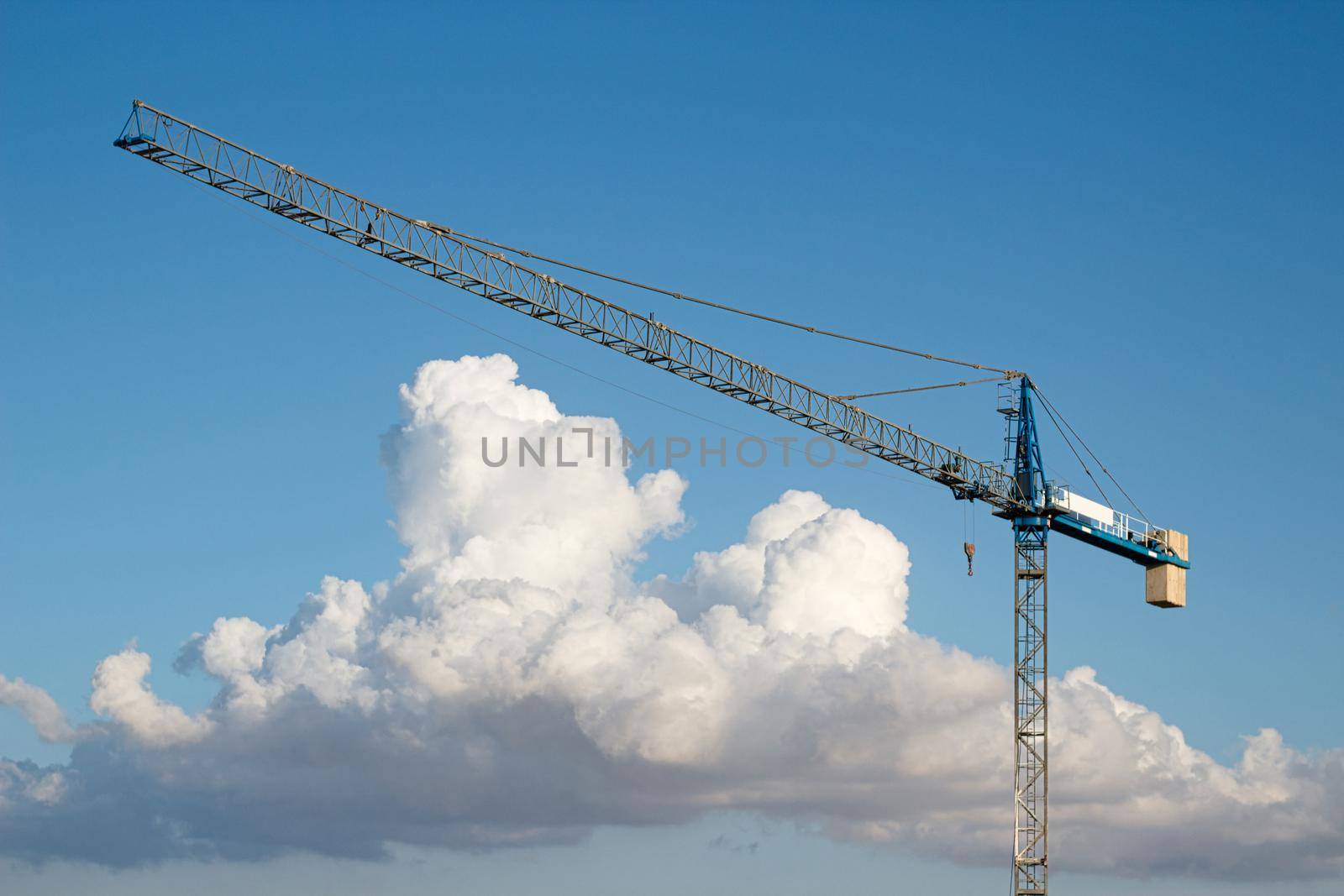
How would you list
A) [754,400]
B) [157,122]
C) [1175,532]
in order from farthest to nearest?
[1175,532], [754,400], [157,122]

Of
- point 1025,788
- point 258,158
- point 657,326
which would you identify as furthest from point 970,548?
point 258,158

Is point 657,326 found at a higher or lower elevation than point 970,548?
higher

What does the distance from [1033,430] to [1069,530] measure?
8.88m

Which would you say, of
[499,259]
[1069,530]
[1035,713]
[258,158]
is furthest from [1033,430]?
[258,158]

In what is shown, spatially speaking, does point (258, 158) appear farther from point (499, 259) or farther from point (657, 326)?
point (657, 326)

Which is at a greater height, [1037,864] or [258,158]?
[258,158]

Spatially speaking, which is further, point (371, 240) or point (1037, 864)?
point (1037, 864)

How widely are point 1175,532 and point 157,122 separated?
93.5m

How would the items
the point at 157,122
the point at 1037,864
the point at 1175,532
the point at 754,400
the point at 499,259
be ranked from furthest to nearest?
1. the point at 1175,532
2. the point at 1037,864
3. the point at 754,400
4. the point at 499,259
5. the point at 157,122

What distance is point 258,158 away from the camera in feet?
389

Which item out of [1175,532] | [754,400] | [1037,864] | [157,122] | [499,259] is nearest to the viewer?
[157,122]

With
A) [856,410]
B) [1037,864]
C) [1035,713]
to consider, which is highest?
[856,410]

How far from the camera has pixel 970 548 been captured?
149 meters

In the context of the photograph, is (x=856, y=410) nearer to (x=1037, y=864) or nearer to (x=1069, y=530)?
(x=1069, y=530)
